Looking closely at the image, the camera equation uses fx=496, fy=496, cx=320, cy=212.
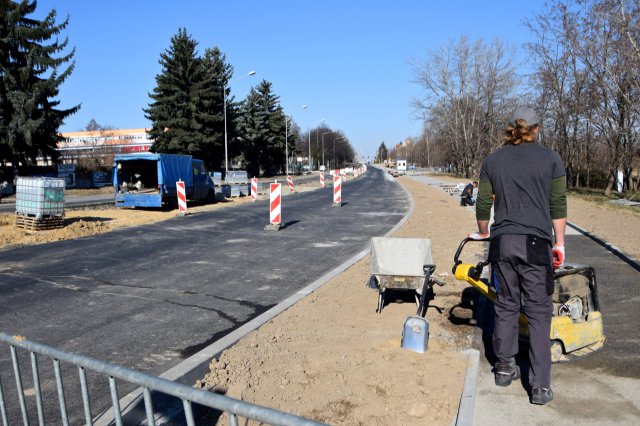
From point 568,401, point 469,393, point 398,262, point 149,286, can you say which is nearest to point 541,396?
point 568,401

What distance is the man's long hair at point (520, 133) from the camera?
3.75 m

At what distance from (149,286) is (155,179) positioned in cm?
1699

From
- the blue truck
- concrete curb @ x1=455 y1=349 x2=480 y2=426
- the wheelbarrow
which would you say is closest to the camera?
concrete curb @ x1=455 y1=349 x2=480 y2=426

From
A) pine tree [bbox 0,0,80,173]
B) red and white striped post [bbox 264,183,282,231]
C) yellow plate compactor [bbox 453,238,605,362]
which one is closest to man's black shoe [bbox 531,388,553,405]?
yellow plate compactor [bbox 453,238,605,362]

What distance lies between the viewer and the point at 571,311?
4.35 meters

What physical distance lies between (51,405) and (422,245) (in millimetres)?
4109

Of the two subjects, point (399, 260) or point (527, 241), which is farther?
point (399, 260)

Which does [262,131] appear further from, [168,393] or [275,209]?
[168,393]

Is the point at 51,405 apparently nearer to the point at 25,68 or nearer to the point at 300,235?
the point at 300,235

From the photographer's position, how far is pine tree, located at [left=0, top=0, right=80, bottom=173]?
33.6 metres

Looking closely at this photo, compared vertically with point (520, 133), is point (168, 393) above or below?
below

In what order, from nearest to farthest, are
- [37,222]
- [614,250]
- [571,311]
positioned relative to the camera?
[571,311]
[614,250]
[37,222]

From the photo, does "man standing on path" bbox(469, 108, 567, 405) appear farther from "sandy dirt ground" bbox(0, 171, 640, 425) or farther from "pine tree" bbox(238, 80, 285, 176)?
"pine tree" bbox(238, 80, 285, 176)

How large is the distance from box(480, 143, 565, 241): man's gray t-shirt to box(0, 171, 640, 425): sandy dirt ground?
4.44ft
